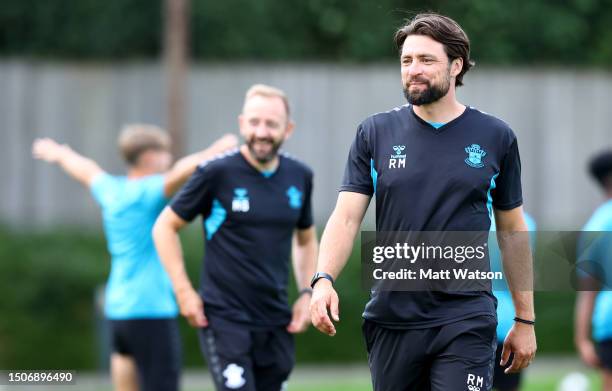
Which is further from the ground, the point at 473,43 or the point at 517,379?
the point at 473,43

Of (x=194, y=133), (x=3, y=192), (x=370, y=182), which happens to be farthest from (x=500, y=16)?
(x=370, y=182)

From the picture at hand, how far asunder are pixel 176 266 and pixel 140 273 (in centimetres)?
156

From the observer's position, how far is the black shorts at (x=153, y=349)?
8227 mm

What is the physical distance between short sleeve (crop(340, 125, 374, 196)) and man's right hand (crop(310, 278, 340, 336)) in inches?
20.3

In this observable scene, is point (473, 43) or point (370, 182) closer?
point (370, 182)

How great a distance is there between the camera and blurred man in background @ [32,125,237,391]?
829 cm

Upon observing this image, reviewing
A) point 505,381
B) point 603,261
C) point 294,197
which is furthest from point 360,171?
point 505,381

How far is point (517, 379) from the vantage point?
8.06m

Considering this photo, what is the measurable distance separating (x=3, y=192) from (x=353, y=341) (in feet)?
21.0

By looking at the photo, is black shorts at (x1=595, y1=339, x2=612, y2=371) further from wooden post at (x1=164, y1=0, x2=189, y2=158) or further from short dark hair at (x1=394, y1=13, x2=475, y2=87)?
wooden post at (x1=164, y1=0, x2=189, y2=158)

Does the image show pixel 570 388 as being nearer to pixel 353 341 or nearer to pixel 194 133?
pixel 353 341

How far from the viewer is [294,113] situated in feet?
59.2

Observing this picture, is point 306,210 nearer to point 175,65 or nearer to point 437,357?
point 437,357

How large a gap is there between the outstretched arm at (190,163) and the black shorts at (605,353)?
3.02 metres
